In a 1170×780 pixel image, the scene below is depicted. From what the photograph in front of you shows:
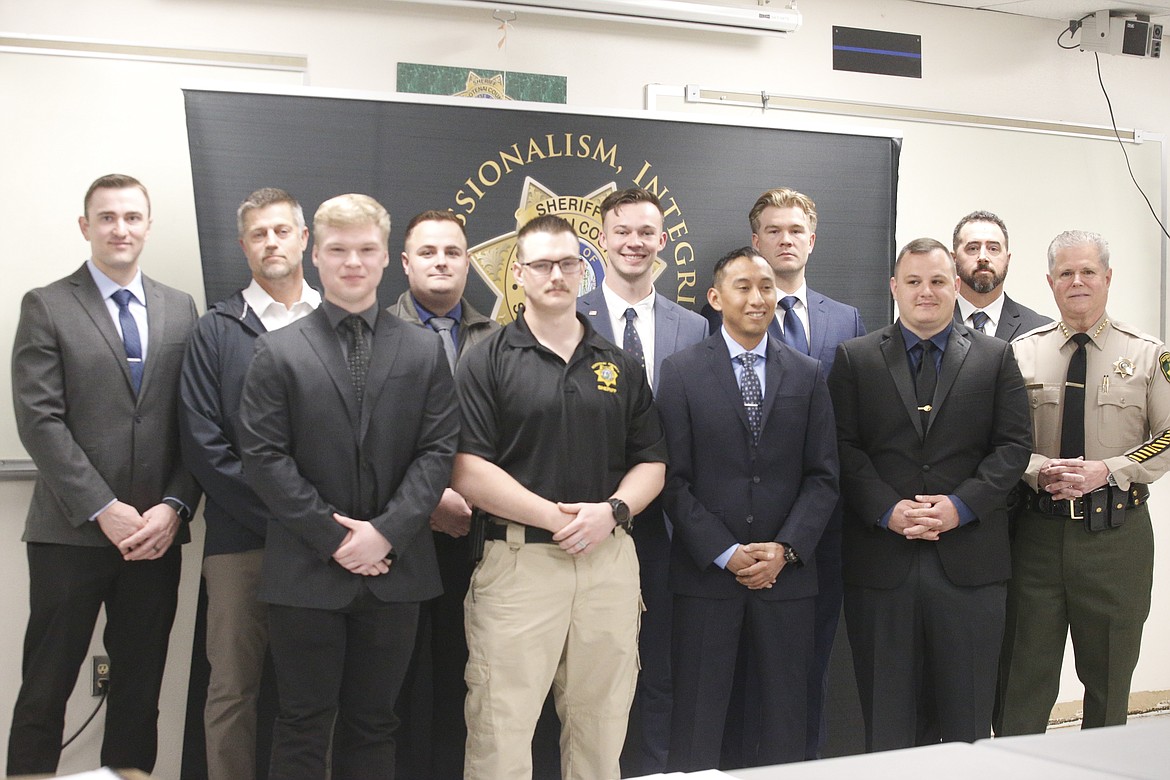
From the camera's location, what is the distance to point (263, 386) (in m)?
2.83

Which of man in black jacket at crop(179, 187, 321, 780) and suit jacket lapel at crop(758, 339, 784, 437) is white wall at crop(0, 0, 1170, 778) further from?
suit jacket lapel at crop(758, 339, 784, 437)

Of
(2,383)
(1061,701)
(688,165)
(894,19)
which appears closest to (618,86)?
(688,165)

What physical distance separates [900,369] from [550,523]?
130 cm

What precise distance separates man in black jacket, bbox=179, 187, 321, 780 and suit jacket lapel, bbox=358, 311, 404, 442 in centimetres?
47

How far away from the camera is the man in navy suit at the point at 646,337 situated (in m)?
3.58

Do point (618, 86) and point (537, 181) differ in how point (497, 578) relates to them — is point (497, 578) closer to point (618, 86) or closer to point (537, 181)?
point (537, 181)

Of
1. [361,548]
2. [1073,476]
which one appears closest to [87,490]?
[361,548]

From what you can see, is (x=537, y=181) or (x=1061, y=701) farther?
(x=1061, y=701)

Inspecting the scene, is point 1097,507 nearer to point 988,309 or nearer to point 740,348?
point 988,309

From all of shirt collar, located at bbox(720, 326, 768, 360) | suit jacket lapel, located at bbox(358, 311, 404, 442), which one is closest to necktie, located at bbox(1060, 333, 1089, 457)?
shirt collar, located at bbox(720, 326, 768, 360)

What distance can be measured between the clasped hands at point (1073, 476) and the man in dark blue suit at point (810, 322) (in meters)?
0.69

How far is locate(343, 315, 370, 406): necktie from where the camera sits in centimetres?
291

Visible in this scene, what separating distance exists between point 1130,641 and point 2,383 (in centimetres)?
392

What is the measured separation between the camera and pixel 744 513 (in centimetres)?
329
